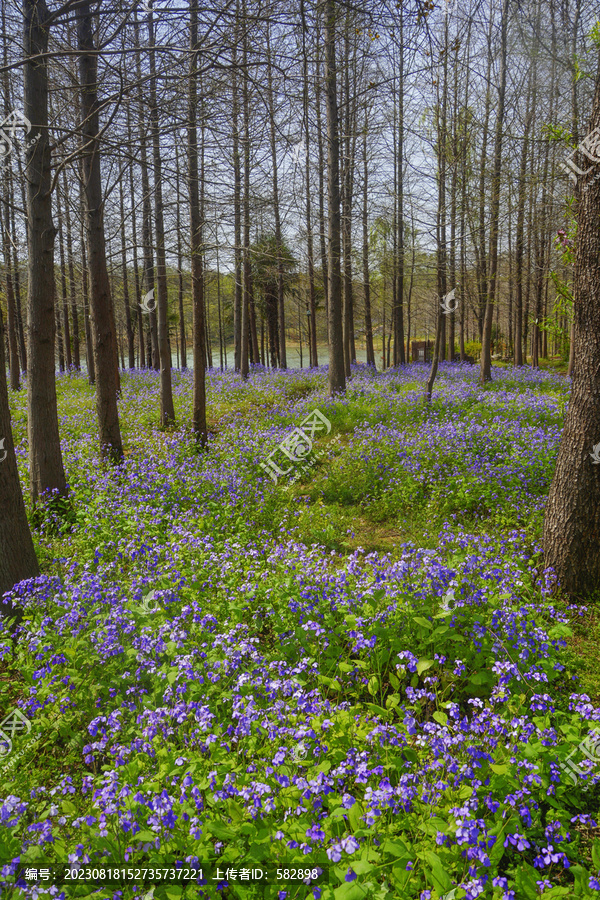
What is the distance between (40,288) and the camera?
6406mm

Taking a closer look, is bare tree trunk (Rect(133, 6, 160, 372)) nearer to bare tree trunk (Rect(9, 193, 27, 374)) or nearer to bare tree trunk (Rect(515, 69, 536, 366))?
bare tree trunk (Rect(9, 193, 27, 374))

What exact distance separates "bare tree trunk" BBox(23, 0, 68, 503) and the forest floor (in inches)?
28.6

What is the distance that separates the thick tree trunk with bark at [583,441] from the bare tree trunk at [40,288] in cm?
601

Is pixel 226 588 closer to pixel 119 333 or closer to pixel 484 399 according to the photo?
pixel 484 399

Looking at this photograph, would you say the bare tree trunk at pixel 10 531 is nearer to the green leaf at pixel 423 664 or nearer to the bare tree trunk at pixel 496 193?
the green leaf at pixel 423 664

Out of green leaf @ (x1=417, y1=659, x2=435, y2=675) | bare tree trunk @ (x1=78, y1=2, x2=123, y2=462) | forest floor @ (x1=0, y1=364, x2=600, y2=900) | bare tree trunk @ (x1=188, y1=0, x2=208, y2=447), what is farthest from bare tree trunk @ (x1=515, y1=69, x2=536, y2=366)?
green leaf @ (x1=417, y1=659, x2=435, y2=675)

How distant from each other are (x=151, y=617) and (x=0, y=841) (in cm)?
191

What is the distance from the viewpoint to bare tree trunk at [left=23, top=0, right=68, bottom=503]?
5.85 metres

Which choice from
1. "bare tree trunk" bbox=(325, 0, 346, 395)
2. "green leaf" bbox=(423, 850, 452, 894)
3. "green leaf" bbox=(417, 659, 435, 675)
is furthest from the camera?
"bare tree trunk" bbox=(325, 0, 346, 395)

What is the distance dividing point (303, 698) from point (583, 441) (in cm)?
353

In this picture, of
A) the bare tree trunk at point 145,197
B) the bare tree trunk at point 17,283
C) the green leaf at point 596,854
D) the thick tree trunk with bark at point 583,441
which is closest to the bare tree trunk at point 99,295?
the bare tree trunk at point 145,197

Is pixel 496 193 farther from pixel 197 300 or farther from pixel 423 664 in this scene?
pixel 423 664

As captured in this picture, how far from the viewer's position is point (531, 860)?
258 cm

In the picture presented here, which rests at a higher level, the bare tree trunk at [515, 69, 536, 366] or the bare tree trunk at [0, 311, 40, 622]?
the bare tree trunk at [515, 69, 536, 366]
